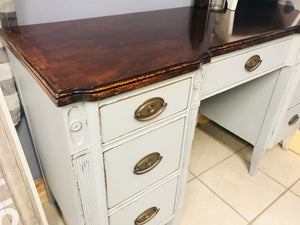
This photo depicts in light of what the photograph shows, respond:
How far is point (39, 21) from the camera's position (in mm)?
915

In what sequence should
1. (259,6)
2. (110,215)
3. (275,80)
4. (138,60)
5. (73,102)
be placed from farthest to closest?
(259,6) < (275,80) < (110,215) < (138,60) < (73,102)

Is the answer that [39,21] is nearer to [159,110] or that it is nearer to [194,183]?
[159,110]

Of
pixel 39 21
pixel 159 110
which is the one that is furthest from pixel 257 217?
pixel 39 21

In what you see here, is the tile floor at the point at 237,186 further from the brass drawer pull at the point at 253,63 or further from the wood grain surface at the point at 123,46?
the wood grain surface at the point at 123,46

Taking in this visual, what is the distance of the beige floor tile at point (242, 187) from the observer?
1.34 metres

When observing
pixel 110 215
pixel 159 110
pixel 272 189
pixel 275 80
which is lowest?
pixel 272 189

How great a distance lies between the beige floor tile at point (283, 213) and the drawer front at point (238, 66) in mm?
722

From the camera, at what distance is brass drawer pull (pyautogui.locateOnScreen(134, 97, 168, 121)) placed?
65 centimetres

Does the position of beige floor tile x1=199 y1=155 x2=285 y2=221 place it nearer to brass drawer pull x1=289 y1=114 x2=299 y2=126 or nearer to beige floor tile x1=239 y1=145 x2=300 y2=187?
beige floor tile x1=239 y1=145 x2=300 y2=187

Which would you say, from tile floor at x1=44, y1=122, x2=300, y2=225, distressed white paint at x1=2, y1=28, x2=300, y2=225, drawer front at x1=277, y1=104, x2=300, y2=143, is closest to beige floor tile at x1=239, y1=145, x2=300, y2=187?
tile floor at x1=44, y1=122, x2=300, y2=225

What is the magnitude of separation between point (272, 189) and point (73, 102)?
4.28 feet

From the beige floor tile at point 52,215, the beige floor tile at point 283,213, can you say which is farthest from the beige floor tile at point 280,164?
the beige floor tile at point 52,215

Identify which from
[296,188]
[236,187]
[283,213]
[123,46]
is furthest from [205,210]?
[123,46]

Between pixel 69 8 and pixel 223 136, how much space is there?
1314mm
